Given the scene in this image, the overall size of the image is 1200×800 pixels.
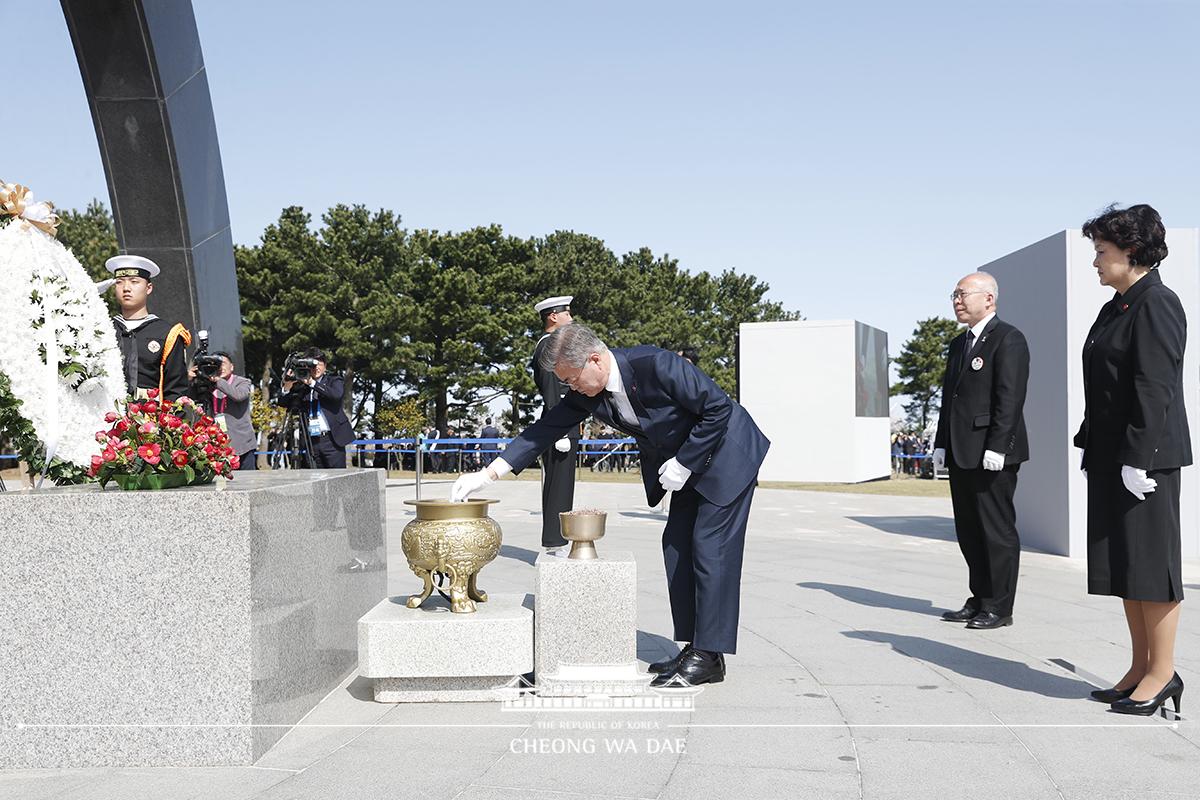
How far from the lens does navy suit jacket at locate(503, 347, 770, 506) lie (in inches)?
178

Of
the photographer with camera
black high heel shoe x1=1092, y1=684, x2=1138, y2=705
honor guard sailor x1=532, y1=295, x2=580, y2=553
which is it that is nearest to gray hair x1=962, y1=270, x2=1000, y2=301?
black high heel shoe x1=1092, y1=684, x2=1138, y2=705

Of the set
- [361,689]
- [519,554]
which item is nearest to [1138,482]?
[361,689]

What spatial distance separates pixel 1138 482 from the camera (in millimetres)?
4148

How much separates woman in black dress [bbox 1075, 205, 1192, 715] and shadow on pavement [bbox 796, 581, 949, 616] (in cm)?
229

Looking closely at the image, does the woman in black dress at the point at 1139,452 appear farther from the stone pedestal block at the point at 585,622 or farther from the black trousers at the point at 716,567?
the stone pedestal block at the point at 585,622

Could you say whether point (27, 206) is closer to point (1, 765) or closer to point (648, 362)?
point (1, 765)

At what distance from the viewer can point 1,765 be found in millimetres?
3568

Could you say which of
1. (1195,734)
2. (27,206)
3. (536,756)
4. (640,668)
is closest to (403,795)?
(536,756)

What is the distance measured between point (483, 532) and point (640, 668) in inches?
39.4

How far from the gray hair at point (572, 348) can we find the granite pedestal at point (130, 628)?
1.32m

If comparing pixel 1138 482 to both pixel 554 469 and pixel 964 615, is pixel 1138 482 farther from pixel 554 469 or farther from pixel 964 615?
pixel 554 469

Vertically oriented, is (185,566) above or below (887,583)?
above

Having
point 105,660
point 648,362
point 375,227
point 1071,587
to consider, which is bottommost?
point 1071,587

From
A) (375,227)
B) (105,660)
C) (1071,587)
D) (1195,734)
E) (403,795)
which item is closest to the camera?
(403,795)
